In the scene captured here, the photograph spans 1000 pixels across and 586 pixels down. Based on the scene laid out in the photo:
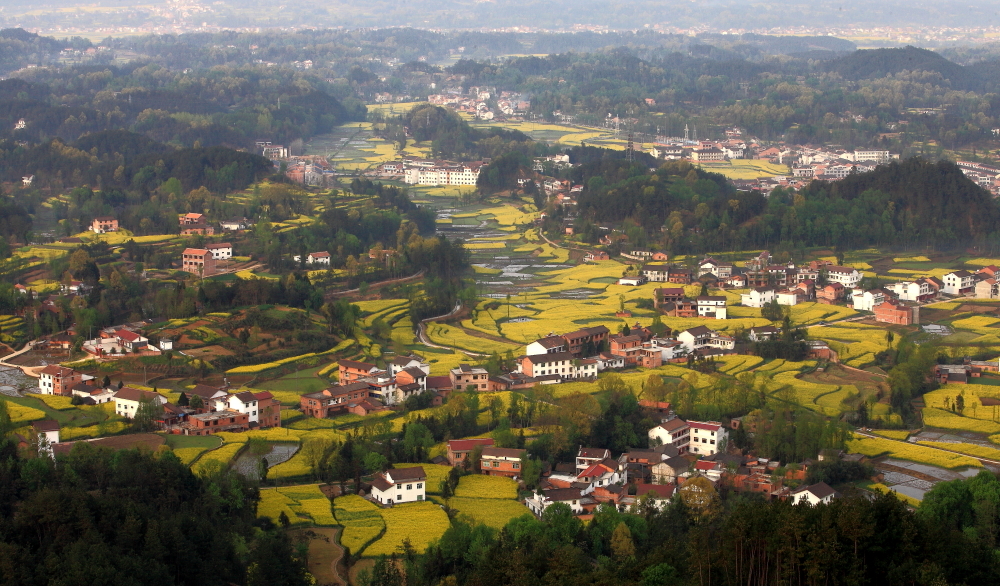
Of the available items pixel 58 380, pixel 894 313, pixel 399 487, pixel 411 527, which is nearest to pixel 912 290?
pixel 894 313

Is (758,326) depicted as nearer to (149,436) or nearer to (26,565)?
(149,436)

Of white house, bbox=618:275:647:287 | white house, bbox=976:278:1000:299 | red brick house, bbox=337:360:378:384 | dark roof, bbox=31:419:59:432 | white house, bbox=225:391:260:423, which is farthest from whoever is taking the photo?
white house, bbox=618:275:647:287

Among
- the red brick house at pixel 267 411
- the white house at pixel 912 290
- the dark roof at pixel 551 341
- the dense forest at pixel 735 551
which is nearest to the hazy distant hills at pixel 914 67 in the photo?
the white house at pixel 912 290

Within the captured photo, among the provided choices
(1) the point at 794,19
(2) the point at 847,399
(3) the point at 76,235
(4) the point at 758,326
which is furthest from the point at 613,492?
(1) the point at 794,19

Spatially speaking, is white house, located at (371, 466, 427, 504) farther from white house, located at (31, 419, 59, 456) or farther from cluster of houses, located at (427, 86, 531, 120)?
cluster of houses, located at (427, 86, 531, 120)

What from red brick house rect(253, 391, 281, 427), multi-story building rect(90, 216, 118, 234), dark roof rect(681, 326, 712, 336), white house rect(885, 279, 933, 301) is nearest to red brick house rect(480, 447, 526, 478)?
red brick house rect(253, 391, 281, 427)

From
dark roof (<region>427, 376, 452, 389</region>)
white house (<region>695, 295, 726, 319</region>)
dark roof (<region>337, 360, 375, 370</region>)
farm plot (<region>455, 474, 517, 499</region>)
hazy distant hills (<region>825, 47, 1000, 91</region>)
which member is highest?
farm plot (<region>455, 474, 517, 499</region>)
